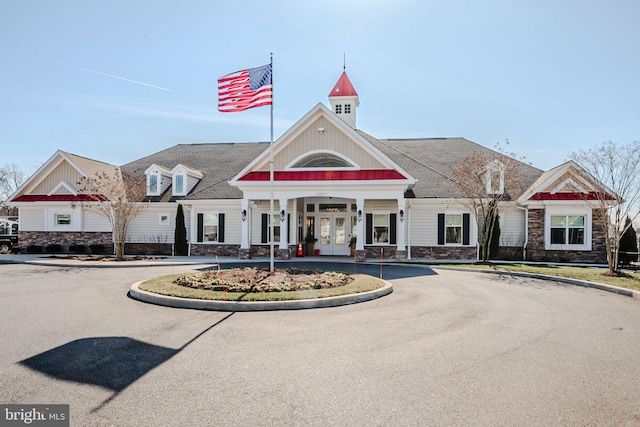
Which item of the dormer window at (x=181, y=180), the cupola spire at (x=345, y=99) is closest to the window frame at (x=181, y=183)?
the dormer window at (x=181, y=180)

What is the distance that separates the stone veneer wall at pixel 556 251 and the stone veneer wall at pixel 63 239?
2489 centimetres

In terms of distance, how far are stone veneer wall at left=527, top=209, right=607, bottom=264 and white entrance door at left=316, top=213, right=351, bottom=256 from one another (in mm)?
9873

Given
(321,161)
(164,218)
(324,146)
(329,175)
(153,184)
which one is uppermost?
(324,146)

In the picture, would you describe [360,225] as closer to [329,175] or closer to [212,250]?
[329,175]

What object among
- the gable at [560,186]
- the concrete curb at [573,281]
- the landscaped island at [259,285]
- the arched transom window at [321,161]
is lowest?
the concrete curb at [573,281]

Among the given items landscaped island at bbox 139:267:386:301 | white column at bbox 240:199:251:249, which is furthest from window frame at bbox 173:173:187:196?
landscaped island at bbox 139:267:386:301

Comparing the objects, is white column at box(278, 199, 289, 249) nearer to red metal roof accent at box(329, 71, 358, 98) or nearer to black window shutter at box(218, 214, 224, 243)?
black window shutter at box(218, 214, 224, 243)

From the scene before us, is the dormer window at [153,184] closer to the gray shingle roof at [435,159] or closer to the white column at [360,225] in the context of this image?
the white column at [360,225]

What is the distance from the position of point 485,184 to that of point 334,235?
885cm

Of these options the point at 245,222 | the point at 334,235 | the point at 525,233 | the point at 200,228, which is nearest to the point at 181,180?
the point at 200,228

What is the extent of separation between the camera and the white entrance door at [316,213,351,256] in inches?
987

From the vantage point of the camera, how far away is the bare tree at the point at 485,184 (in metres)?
20.5

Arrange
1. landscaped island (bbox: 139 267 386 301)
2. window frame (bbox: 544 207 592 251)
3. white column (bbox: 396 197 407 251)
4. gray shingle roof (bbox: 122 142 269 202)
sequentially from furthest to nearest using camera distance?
gray shingle roof (bbox: 122 142 269 202) → window frame (bbox: 544 207 592 251) → white column (bbox: 396 197 407 251) → landscaped island (bbox: 139 267 386 301)

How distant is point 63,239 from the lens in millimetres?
27297
